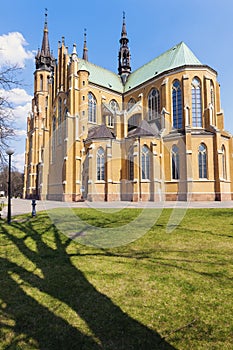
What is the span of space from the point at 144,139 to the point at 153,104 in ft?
30.0

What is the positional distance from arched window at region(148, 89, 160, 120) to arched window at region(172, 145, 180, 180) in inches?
299

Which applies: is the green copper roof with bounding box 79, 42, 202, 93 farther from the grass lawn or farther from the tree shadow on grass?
the tree shadow on grass

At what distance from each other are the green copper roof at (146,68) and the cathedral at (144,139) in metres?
0.22

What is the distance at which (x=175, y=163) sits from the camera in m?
27.4

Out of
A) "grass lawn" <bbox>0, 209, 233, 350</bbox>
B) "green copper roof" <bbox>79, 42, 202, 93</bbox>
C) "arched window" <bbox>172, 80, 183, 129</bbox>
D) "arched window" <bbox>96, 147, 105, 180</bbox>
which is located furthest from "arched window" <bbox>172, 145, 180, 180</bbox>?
"grass lawn" <bbox>0, 209, 233, 350</bbox>

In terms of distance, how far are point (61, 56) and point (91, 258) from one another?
1495 inches

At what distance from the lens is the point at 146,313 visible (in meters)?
3.33

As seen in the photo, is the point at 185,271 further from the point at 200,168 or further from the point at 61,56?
the point at 61,56

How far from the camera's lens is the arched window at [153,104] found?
109ft

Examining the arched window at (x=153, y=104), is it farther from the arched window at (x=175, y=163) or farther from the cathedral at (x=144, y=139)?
the arched window at (x=175, y=163)

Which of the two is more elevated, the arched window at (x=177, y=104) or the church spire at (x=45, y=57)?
the church spire at (x=45, y=57)

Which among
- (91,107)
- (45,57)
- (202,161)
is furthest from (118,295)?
(45,57)

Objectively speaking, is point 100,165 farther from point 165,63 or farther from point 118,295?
point 118,295

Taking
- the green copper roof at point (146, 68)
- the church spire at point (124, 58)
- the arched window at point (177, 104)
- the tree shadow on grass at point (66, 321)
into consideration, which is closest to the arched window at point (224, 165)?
the arched window at point (177, 104)
